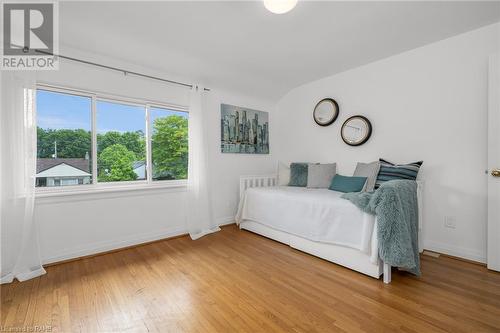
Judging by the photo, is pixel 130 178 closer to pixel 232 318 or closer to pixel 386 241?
pixel 232 318

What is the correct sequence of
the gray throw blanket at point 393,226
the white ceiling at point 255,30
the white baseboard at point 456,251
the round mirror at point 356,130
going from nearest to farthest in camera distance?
the gray throw blanket at point 393,226 < the white ceiling at point 255,30 < the white baseboard at point 456,251 < the round mirror at point 356,130

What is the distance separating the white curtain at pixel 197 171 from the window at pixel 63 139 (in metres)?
1.19

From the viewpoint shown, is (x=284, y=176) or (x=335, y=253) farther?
(x=284, y=176)

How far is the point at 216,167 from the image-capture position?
3561mm

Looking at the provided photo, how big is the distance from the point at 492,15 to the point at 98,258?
4.58 metres

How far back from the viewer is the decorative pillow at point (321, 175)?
322 centimetres

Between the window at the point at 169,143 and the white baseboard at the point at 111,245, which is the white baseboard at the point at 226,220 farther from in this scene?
the window at the point at 169,143

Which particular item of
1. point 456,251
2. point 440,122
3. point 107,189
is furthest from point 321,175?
point 107,189

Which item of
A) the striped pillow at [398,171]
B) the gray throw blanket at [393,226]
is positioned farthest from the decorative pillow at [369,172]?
the gray throw blanket at [393,226]

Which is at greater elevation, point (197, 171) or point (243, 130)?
point (243, 130)

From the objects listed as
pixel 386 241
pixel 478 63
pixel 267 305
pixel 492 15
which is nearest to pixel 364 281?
pixel 386 241

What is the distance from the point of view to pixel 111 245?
2.61m

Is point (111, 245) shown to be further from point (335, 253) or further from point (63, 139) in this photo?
point (335, 253)

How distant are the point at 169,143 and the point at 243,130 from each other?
1.28m
